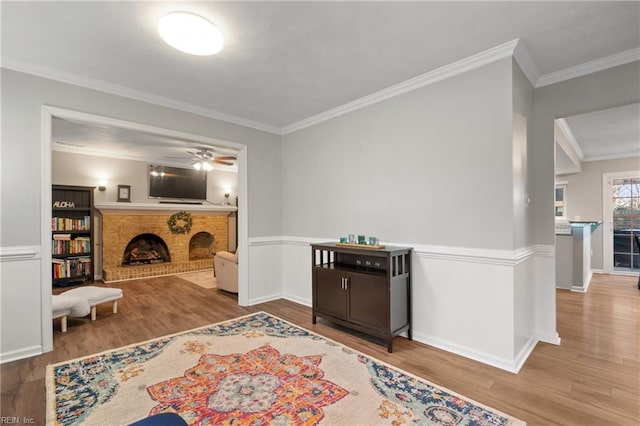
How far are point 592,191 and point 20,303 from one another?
1007 centimetres

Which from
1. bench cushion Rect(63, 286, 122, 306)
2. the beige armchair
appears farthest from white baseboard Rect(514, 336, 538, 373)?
bench cushion Rect(63, 286, 122, 306)

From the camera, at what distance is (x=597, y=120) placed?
4293mm

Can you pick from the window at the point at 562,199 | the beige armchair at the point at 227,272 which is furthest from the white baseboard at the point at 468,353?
the window at the point at 562,199

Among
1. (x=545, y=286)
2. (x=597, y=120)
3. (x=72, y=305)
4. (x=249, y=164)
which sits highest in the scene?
(x=597, y=120)

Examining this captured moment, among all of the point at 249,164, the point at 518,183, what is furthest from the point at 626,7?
the point at 249,164

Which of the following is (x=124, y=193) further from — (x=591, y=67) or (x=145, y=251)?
(x=591, y=67)

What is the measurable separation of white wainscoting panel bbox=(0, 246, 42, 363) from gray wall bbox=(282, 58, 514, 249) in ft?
9.83

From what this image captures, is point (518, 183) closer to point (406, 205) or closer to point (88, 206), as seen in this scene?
point (406, 205)

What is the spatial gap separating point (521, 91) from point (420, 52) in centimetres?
101

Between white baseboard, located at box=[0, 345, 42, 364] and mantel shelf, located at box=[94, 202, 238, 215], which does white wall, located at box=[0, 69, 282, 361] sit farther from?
mantel shelf, located at box=[94, 202, 238, 215]

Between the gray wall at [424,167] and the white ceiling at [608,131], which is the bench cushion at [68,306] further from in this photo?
the white ceiling at [608,131]

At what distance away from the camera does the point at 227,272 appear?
4844 mm

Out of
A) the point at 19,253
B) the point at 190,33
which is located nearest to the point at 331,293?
the point at 190,33

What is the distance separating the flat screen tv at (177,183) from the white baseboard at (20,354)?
4.45 m
